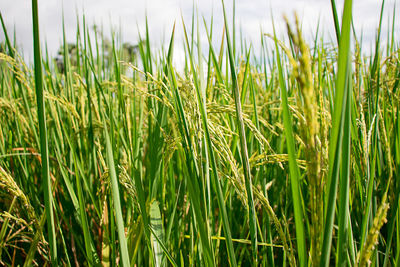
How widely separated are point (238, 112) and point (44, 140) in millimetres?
421

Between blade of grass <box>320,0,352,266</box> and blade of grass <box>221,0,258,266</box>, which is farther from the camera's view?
blade of grass <box>221,0,258,266</box>

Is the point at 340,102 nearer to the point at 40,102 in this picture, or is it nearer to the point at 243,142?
the point at 243,142

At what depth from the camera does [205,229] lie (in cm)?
64

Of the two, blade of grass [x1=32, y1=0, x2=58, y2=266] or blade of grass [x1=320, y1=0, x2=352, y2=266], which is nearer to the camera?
blade of grass [x1=320, y1=0, x2=352, y2=266]

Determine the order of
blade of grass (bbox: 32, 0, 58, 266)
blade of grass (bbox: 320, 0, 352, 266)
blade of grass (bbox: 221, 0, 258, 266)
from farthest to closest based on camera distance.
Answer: blade of grass (bbox: 221, 0, 258, 266) → blade of grass (bbox: 32, 0, 58, 266) → blade of grass (bbox: 320, 0, 352, 266)

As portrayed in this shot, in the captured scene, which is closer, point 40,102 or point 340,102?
point 340,102

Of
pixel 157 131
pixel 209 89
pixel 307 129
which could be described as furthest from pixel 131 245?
pixel 307 129

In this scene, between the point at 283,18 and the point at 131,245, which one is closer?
the point at 283,18

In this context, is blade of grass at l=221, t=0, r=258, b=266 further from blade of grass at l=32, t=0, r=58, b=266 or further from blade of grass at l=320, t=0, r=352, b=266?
blade of grass at l=32, t=0, r=58, b=266

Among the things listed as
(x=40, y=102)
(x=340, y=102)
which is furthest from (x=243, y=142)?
(x=40, y=102)

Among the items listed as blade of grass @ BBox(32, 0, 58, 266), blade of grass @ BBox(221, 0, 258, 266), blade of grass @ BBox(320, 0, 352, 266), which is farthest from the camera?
blade of grass @ BBox(221, 0, 258, 266)

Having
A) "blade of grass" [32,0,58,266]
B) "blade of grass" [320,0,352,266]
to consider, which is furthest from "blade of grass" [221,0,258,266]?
"blade of grass" [32,0,58,266]

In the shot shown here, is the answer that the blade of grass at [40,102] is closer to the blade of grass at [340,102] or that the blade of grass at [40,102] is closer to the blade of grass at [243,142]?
the blade of grass at [243,142]

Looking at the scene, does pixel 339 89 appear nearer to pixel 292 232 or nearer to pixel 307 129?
pixel 307 129
